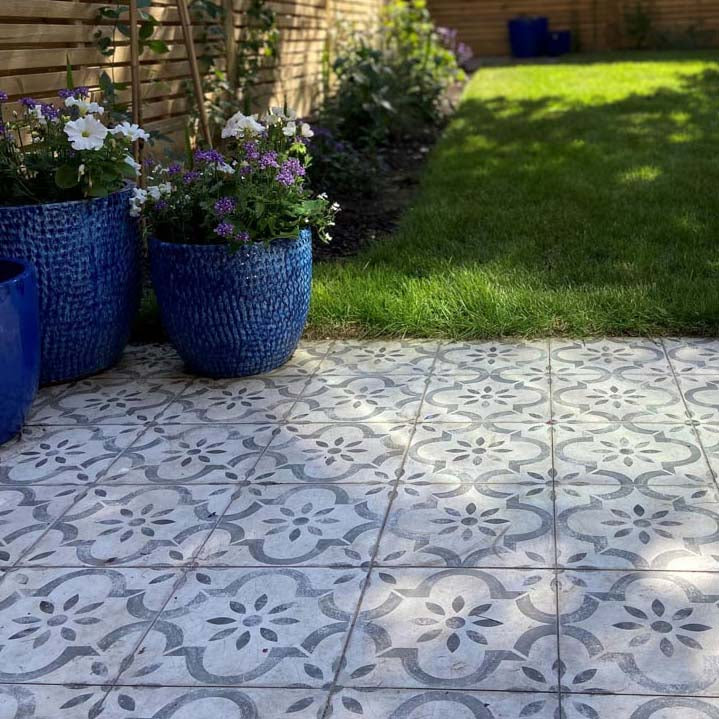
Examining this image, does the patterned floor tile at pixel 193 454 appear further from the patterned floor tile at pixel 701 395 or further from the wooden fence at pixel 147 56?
the wooden fence at pixel 147 56

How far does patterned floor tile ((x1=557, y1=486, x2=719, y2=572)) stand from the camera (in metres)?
2.47

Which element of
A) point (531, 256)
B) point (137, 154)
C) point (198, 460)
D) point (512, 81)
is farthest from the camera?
point (512, 81)

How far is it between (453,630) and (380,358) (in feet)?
6.24

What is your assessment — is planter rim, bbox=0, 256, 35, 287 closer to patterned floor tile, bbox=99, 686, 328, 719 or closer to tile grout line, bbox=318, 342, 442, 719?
tile grout line, bbox=318, 342, 442, 719

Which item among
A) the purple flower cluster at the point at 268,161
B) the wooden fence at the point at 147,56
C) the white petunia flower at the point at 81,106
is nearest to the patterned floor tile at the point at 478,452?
the purple flower cluster at the point at 268,161

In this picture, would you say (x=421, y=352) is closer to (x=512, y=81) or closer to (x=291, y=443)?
(x=291, y=443)

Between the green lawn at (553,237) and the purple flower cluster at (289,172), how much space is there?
0.82 m

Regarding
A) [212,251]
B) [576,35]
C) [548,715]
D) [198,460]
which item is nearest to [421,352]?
[212,251]

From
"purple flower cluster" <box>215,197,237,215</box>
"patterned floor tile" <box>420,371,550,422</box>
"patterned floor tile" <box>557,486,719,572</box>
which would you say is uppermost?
"purple flower cluster" <box>215,197,237,215</box>

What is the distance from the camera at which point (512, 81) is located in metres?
12.6

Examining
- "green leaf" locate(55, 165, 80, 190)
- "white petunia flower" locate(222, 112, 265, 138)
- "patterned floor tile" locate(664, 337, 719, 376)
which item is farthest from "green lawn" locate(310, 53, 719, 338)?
"green leaf" locate(55, 165, 80, 190)

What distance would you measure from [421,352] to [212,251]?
977mm

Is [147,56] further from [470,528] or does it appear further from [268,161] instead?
[470,528]

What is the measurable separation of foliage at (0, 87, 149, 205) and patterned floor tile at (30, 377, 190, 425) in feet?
2.42
